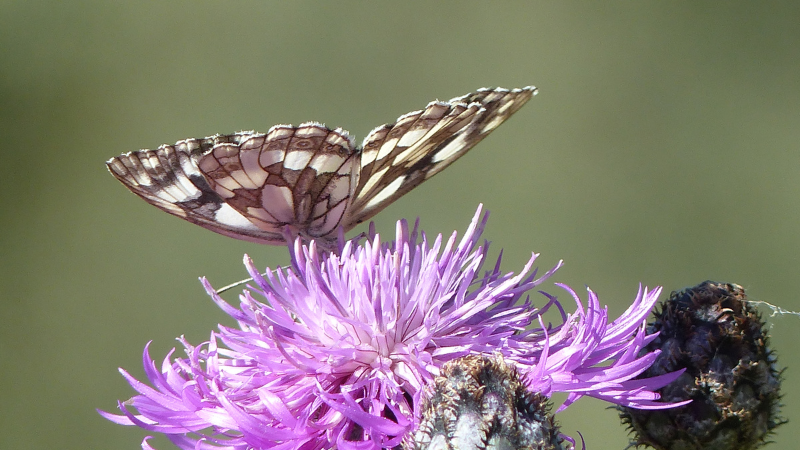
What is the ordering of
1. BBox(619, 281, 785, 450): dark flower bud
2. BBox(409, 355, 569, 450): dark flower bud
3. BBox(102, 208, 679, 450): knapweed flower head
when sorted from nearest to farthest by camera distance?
1. BBox(409, 355, 569, 450): dark flower bud
2. BBox(102, 208, 679, 450): knapweed flower head
3. BBox(619, 281, 785, 450): dark flower bud

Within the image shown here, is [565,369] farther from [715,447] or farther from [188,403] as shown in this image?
[188,403]

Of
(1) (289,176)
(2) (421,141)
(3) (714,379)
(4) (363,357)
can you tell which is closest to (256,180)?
(1) (289,176)

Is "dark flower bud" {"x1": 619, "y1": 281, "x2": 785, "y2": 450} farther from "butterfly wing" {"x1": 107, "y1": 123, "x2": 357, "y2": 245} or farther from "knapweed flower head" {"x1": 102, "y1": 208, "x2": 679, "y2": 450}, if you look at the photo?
"butterfly wing" {"x1": 107, "y1": 123, "x2": 357, "y2": 245}

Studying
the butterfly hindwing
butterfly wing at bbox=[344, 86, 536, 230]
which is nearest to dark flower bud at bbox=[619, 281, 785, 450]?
butterfly wing at bbox=[344, 86, 536, 230]

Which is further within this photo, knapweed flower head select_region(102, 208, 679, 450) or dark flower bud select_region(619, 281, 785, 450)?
dark flower bud select_region(619, 281, 785, 450)

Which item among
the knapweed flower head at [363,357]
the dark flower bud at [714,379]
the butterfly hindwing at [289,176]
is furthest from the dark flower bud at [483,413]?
the butterfly hindwing at [289,176]

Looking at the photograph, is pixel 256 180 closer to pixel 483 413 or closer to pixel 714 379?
pixel 483 413

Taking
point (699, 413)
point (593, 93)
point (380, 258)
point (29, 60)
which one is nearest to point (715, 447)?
point (699, 413)

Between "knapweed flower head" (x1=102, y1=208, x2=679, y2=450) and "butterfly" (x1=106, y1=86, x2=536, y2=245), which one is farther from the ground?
"butterfly" (x1=106, y1=86, x2=536, y2=245)
